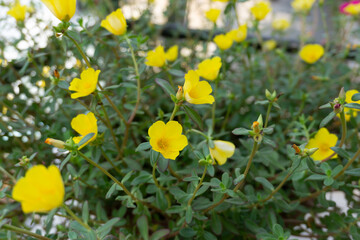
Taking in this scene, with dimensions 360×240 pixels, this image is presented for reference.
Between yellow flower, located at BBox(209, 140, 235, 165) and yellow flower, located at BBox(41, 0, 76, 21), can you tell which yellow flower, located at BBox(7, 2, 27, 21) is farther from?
yellow flower, located at BBox(209, 140, 235, 165)

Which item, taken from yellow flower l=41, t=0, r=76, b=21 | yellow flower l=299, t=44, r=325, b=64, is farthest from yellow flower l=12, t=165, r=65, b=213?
yellow flower l=299, t=44, r=325, b=64

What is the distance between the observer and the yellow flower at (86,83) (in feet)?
1.57

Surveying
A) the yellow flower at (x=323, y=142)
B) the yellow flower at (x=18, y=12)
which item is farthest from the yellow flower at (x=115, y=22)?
the yellow flower at (x=323, y=142)

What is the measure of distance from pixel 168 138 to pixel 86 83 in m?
0.16

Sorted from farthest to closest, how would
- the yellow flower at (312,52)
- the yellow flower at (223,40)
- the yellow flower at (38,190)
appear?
the yellow flower at (312,52) → the yellow flower at (223,40) → the yellow flower at (38,190)

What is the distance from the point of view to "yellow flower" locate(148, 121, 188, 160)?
464 mm

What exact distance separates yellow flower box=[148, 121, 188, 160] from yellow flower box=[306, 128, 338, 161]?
291 millimetres

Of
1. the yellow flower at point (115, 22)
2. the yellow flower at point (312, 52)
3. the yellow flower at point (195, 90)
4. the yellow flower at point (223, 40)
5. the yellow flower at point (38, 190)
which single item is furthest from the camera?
the yellow flower at point (312, 52)

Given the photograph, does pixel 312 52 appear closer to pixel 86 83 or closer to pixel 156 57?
pixel 156 57

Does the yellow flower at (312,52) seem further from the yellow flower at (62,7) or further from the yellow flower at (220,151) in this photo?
the yellow flower at (62,7)

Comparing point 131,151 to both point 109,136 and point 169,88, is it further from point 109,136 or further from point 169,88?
point 169,88

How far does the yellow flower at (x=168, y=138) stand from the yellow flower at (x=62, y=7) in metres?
0.24

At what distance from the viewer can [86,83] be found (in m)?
0.49

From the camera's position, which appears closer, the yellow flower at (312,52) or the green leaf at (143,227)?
the green leaf at (143,227)
